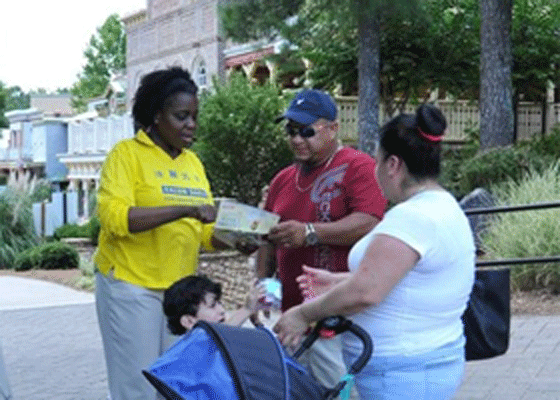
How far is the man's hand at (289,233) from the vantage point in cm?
473

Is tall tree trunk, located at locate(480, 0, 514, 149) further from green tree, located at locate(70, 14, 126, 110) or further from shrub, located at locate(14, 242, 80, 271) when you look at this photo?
green tree, located at locate(70, 14, 126, 110)

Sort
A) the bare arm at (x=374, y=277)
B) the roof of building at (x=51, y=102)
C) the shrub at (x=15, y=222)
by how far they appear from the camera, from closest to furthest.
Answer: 1. the bare arm at (x=374, y=277)
2. the shrub at (x=15, y=222)
3. the roof of building at (x=51, y=102)

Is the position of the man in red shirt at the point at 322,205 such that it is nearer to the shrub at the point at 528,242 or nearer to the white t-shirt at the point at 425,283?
the white t-shirt at the point at 425,283

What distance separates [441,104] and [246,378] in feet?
95.8

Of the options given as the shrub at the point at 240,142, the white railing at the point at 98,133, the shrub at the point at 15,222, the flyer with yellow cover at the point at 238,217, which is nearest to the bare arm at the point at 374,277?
the flyer with yellow cover at the point at 238,217

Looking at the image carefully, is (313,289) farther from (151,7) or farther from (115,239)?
(151,7)

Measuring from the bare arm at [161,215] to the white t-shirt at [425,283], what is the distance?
1320mm

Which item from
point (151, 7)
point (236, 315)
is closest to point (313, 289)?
point (236, 315)

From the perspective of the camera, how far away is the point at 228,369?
330 centimetres

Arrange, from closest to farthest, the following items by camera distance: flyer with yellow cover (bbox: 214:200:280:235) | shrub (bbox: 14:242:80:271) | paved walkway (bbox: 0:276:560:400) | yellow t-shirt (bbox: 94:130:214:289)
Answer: flyer with yellow cover (bbox: 214:200:280:235) → yellow t-shirt (bbox: 94:130:214:289) → paved walkway (bbox: 0:276:560:400) → shrub (bbox: 14:242:80:271)

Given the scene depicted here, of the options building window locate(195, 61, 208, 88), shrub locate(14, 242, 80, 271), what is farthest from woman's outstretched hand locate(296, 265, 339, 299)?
building window locate(195, 61, 208, 88)

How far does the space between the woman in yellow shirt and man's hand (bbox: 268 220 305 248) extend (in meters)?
0.37

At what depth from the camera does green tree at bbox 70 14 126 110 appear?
8650 cm

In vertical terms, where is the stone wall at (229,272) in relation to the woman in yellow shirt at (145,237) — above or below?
below
